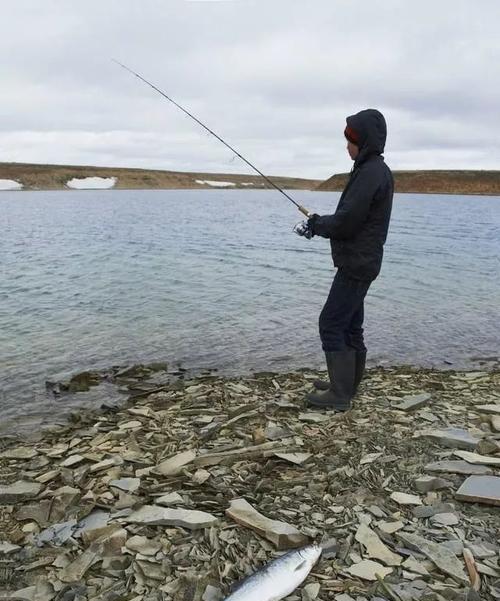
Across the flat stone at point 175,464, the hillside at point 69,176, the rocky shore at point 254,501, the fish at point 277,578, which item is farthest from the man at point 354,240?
the hillside at point 69,176

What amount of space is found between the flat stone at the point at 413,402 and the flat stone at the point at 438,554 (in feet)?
10.4

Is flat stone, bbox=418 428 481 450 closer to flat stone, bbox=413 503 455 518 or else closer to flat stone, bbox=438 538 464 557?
flat stone, bbox=413 503 455 518

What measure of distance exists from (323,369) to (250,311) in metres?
5.40

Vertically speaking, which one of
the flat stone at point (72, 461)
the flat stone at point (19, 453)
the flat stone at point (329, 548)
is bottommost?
the flat stone at point (19, 453)

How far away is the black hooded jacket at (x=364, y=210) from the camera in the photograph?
6.43 m

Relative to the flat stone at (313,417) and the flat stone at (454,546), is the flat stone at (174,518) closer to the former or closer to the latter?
the flat stone at (454,546)

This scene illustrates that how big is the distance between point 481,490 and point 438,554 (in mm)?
1024

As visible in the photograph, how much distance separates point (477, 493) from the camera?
4.99 m

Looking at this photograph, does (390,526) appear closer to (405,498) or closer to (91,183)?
(405,498)

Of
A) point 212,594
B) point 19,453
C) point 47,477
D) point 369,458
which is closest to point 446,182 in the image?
point 369,458

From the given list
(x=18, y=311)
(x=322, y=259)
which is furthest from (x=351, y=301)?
(x=322, y=259)

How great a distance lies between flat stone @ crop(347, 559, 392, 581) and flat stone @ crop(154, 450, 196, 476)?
206 centimetres

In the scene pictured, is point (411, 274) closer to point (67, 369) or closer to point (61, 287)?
point (61, 287)

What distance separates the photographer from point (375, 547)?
14.3 feet
